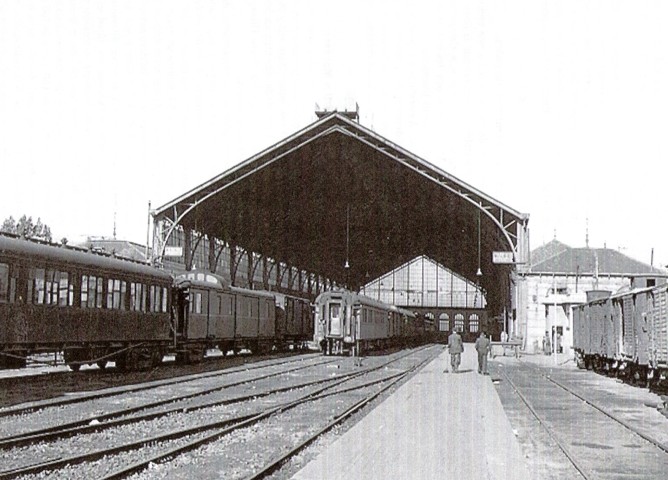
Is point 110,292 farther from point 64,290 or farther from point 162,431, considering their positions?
point 162,431

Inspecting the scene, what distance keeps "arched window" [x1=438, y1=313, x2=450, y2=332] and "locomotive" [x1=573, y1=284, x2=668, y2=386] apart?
54.7 m

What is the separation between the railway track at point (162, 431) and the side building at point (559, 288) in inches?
1070

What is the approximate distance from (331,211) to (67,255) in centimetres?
3600

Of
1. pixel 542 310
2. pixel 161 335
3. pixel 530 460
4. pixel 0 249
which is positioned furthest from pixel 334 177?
pixel 530 460

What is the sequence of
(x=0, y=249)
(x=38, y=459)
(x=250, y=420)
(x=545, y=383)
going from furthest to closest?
1. (x=545, y=383)
2. (x=0, y=249)
3. (x=250, y=420)
4. (x=38, y=459)

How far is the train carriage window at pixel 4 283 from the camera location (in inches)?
634

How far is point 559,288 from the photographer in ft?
172

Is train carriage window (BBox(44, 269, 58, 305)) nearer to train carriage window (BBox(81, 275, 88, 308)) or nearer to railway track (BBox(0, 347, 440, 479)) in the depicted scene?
train carriage window (BBox(81, 275, 88, 308))

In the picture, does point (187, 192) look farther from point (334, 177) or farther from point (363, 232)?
Answer: point (363, 232)

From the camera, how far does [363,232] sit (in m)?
63.9

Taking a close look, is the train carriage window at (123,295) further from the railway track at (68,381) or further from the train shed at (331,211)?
the train shed at (331,211)

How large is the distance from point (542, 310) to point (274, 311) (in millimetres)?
18562

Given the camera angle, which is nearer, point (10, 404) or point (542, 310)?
point (10, 404)

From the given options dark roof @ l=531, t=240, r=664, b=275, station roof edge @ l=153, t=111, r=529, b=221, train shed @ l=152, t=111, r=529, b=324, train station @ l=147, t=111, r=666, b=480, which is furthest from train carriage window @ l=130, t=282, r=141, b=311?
dark roof @ l=531, t=240, r=664, b=275
